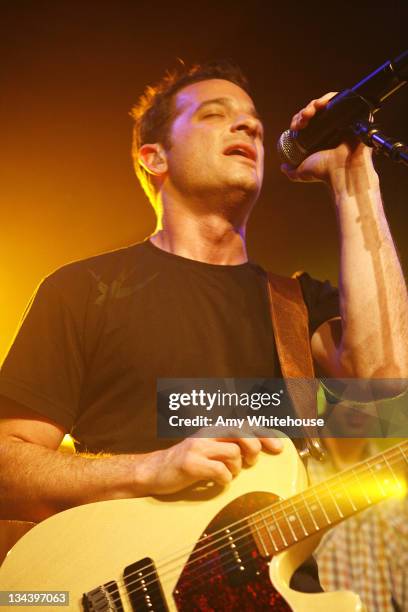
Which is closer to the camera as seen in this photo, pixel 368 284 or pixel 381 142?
pixel 381 142

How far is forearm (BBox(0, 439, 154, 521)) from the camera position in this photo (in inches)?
44.4

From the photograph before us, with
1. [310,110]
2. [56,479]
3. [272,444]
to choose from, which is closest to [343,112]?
[310,110]

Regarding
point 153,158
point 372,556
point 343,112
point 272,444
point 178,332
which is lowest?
point 372,556

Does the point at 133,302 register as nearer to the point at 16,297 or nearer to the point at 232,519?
the point at 232,519

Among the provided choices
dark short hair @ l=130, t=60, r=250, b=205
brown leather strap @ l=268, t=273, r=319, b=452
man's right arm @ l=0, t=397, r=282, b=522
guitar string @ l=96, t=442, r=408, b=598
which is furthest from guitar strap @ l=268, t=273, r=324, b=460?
dark short hair @ l=130, t=60, r=250, b=205

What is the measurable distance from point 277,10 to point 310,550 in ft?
7.12

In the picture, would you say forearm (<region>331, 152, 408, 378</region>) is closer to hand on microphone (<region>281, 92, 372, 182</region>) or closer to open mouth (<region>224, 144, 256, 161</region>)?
hand on microphone (<region>281, 92, 372, 182</region>)

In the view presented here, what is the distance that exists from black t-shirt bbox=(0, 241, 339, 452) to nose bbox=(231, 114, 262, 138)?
20.6 inches

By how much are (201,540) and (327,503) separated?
264mm

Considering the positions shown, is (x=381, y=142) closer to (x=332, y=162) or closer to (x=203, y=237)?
(x=332, y=162)

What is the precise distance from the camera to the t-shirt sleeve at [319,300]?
5.22 feet

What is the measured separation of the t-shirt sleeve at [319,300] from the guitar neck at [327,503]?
1.97ft

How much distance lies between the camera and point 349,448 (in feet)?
6.20

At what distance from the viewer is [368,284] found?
1.37 m
